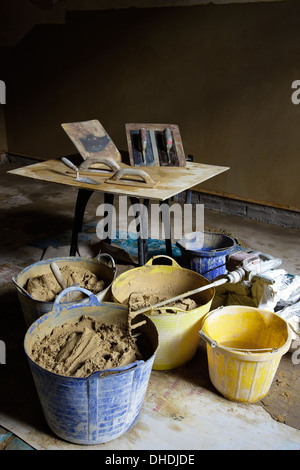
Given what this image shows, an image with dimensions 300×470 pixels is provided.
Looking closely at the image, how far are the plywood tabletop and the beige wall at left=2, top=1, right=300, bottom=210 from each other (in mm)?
1300

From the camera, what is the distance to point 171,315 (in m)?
2.20

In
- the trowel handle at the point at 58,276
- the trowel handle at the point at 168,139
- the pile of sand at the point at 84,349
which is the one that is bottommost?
the pile of sand at the point at 84,349

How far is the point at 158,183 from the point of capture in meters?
2.95

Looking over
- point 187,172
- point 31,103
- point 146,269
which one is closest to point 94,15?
point 31,103

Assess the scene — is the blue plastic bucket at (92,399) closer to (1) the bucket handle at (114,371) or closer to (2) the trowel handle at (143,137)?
(1) the bucket handle at (114,371)

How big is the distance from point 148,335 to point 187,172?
150 centimetres

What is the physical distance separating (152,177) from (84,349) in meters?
1.47

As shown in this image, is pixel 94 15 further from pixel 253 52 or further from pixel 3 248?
pixel 3 248

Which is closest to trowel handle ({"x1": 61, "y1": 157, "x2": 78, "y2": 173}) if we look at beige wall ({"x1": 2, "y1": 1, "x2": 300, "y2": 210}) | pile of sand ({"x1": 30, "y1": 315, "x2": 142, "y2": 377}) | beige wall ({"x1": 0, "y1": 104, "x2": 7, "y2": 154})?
pile of sand ({"x1": 30, "y1": 315, "x2": 142, "y2": 377})

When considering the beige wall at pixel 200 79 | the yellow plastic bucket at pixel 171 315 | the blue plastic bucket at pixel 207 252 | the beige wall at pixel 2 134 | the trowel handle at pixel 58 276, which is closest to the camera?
the yellow plastic bucket at pixel 171 315

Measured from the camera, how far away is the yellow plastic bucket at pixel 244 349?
204 cm

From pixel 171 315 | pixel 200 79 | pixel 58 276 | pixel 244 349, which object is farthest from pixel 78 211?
pixel 200 79

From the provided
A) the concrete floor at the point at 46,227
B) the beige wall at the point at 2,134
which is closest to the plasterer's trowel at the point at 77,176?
the concrete floor at the point at 46,227

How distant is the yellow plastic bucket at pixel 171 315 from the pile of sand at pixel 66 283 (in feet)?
0.52
